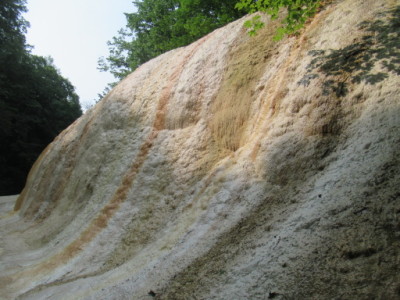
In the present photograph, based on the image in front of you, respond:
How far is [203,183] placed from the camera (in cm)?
491

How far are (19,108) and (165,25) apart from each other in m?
15.3

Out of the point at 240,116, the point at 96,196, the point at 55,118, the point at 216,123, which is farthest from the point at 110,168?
the point at 55,118

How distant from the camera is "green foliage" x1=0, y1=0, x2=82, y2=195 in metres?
22.9

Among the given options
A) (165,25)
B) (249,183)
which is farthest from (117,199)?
(165,25)

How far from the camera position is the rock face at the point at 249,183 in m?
2.62

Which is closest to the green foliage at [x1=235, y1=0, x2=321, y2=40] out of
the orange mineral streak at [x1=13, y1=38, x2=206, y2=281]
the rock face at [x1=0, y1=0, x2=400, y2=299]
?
the rock face at [x1=0, y1=0, x2=400, y2=299]

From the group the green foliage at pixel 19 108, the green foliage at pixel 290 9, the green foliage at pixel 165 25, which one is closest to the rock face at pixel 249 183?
the green foliage at pixel 290 9

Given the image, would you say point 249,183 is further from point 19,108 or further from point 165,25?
point 19,108

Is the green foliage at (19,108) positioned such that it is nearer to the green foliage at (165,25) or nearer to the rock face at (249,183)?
the green foliage at (165,25)

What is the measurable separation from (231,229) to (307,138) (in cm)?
147

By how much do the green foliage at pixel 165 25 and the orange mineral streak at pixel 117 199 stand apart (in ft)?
20.8

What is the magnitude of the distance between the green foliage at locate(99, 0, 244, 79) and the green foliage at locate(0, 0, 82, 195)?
21.4ft

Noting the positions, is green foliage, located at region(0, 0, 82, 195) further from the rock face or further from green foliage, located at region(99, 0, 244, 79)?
the rock face

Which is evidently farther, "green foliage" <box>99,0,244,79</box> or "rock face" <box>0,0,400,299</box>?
"green foliage" <box>99,0,244,79</box>
